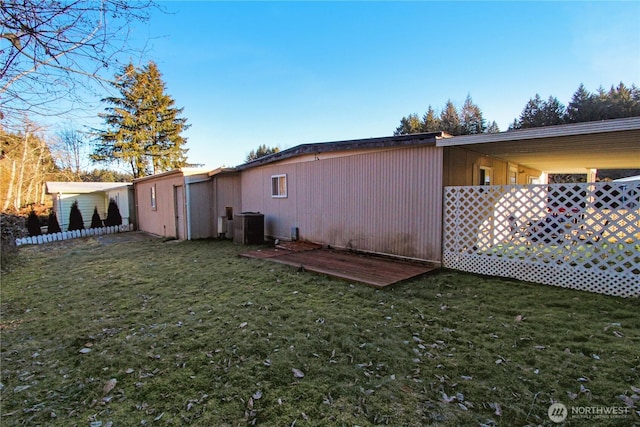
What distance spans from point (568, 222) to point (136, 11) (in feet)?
21.6

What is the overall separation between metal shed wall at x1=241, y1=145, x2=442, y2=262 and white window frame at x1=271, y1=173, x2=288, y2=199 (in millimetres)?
143

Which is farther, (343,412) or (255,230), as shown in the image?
(255,230)

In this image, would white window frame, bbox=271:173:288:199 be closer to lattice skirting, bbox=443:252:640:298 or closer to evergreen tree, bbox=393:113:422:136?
lattice skirting, bbox=443:252:640:298

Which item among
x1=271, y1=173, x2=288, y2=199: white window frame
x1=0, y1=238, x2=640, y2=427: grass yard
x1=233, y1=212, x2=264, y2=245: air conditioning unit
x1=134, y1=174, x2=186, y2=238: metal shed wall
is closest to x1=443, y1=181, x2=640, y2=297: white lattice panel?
x1=0, y1=238, x2=640, y2=427: grass yard

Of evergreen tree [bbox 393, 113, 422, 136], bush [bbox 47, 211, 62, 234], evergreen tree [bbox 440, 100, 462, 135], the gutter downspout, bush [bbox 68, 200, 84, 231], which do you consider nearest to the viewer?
the gutter downspout

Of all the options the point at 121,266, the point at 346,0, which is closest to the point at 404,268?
the point at 121,266

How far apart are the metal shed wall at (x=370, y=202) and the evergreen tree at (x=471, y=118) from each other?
31123 millimetres

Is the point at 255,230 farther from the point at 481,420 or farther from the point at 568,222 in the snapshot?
the point at 481,420

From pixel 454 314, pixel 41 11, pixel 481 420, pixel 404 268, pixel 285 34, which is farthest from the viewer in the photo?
pixel 285 34

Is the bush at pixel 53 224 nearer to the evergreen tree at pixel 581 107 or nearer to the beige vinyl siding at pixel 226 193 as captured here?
the beige vinyl siding at pixel 226 193

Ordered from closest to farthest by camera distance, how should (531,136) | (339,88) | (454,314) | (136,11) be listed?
(136,11) < (454,314) < (531,136) < (339,88)

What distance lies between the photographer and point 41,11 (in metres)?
Answer: 2.52

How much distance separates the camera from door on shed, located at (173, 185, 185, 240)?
37.1 feet

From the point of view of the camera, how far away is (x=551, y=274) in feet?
16.2
